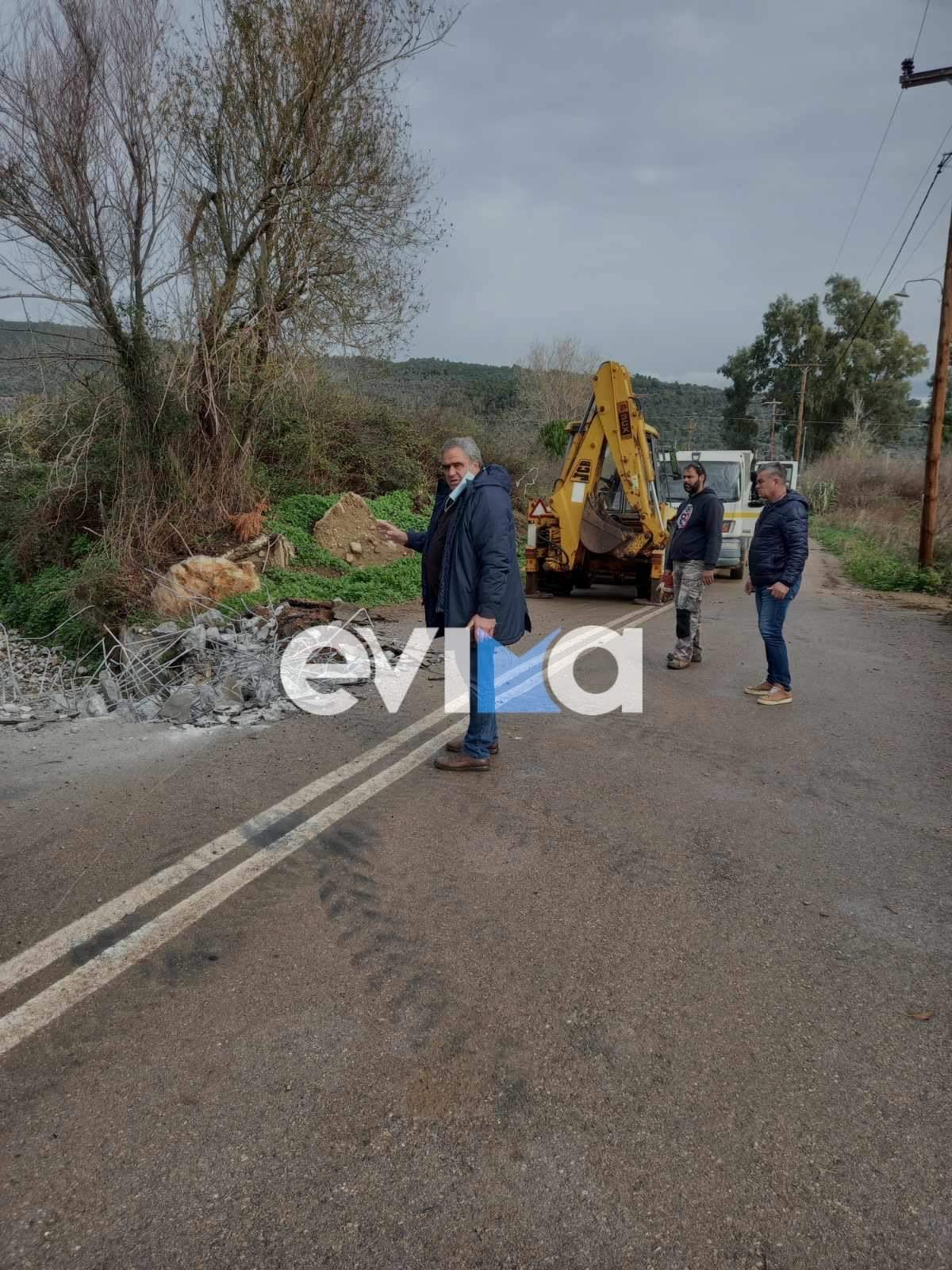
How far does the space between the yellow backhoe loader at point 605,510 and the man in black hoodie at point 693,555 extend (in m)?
4.02

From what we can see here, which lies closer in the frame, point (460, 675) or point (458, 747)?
point (458, 747)

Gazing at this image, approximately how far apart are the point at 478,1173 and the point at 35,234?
11.8 meters

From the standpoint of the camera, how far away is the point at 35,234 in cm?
1036

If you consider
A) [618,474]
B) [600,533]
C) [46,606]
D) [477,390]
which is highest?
[477,390]

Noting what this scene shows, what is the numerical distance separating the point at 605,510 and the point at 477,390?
69.5ft

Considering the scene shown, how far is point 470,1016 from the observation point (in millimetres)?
2697

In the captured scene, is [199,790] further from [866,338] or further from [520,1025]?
[866,338]

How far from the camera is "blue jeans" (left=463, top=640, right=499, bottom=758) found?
494 centimetres

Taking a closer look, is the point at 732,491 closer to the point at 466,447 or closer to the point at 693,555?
the point at 693,555

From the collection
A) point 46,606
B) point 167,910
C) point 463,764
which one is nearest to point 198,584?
point 46,606

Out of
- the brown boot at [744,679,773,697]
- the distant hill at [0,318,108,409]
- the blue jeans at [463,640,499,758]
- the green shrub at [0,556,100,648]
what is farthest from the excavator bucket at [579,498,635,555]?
the blue jeans at [463,640,499,758]

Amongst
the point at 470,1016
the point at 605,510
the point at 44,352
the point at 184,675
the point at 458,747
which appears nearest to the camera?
the point at 470,1016

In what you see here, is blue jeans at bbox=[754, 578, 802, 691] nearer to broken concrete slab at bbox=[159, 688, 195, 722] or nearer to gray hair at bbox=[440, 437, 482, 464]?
gray hair at bbox=[440, 437, 482, 464]

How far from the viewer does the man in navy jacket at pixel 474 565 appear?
15.5 feet
